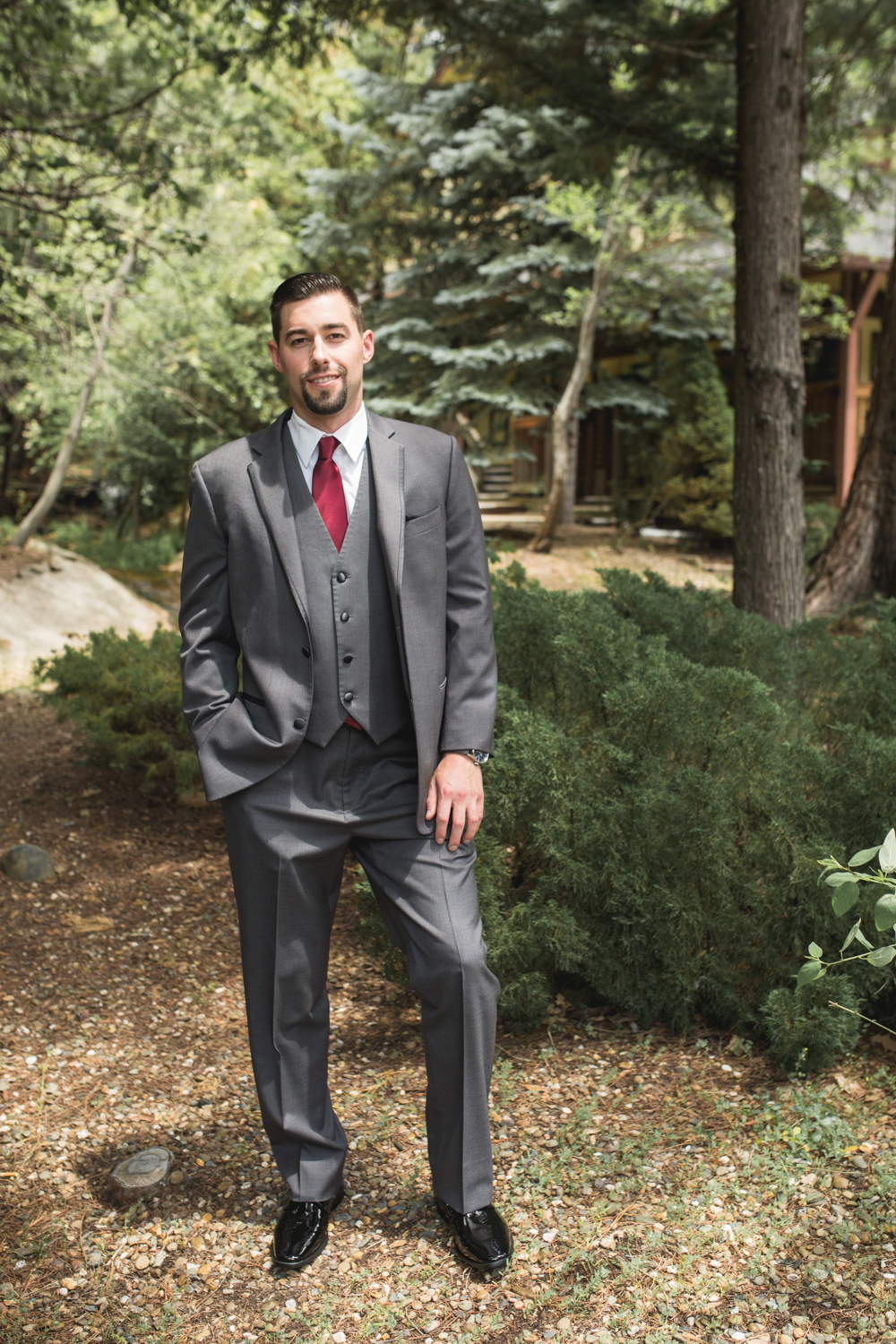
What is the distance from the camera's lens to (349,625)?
2.31 meters

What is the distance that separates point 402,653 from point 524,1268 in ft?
4.82

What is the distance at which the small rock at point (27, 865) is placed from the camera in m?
A: 4.67

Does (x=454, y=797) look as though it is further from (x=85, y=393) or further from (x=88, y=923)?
(x=85, y=393)

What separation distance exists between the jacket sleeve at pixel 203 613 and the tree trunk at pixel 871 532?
7138 millimetres

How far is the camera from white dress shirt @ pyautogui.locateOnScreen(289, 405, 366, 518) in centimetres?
238

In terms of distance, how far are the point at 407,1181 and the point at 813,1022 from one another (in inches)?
48.1

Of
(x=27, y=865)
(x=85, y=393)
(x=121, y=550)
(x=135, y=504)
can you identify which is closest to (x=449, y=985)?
(x=27, y=865)

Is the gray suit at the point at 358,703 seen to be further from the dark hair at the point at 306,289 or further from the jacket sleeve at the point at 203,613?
the dark hair at the point at 306,289

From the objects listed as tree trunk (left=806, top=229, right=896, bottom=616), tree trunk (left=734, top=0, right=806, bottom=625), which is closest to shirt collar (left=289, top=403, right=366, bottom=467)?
tree trunk (left=734, top=0, right=806, bottom=625)

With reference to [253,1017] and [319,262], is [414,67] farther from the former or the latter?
[253,1017]

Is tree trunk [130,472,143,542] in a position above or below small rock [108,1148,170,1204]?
above

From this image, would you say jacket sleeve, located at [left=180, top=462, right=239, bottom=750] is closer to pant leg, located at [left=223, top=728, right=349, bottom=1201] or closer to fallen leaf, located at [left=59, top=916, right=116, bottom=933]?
pant leg, located at [left=223, top=728, right=349, bottom=1201]

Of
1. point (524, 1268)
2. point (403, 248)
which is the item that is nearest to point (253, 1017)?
point (524, 1268)

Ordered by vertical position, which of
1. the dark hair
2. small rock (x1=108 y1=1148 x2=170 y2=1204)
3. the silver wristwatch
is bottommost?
small rock (x1=108 y1=1148 x2=170 y2=1204)
